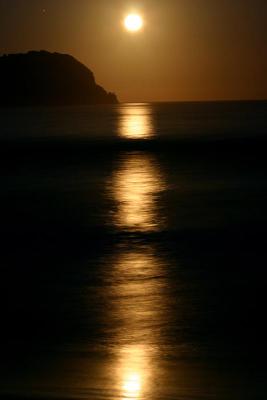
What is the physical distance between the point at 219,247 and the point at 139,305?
4.51 metres

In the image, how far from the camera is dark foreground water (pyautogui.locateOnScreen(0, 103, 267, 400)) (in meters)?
7.79

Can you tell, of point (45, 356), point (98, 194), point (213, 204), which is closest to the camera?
point (45, 356)

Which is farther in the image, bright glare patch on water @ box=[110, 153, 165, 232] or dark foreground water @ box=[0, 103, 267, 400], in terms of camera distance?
bright glare patch on water @ box=[110, 153, 165, 232]

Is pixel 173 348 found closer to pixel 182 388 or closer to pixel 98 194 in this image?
pixel 182 388

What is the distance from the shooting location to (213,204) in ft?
68.2

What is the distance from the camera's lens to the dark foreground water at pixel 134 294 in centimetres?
779

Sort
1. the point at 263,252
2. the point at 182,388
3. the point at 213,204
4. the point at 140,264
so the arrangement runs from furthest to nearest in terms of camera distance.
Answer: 1. the point at 213,204
2. the point at 263,252
3. the point at 140,264
4. the point at 182,388

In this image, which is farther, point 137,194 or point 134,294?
point 137,194

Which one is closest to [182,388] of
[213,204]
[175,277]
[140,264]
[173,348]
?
[173,348]

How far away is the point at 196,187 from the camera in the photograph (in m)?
25.8

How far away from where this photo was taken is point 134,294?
11.0 meters

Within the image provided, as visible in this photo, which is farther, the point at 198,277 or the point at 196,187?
the point at 196,187

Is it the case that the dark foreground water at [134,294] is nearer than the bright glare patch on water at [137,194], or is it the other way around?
the dark foreground water at [134,294]

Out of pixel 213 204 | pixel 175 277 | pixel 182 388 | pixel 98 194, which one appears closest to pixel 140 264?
pixel 175 277
